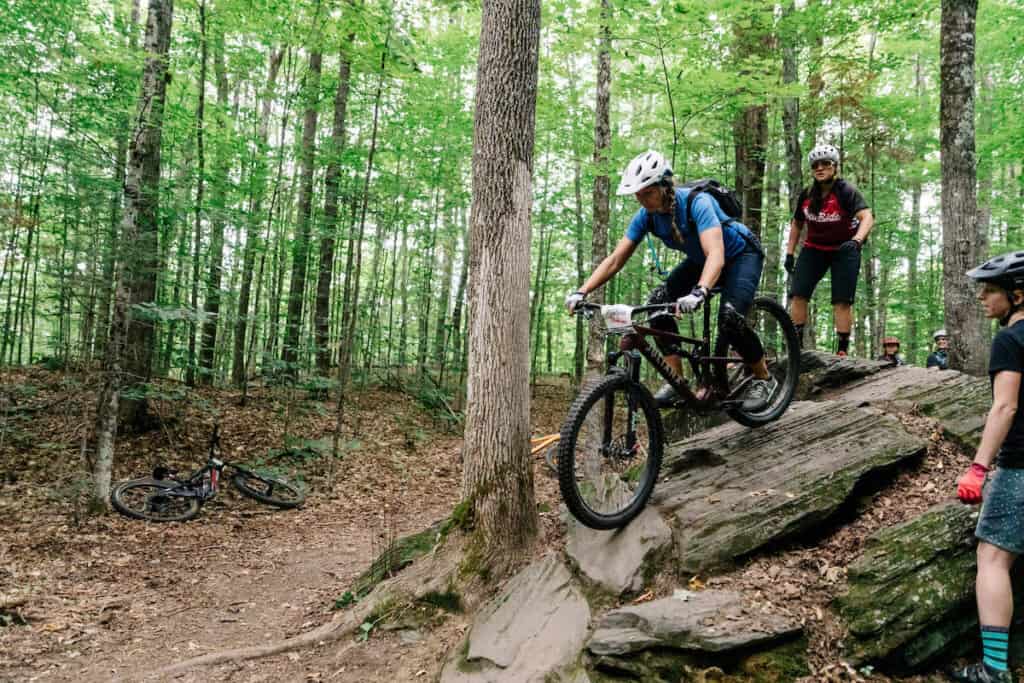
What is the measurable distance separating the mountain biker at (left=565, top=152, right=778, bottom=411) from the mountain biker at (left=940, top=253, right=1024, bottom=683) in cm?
163

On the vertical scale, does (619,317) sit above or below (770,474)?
above

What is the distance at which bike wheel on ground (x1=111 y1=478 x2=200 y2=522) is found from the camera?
842 centimetres

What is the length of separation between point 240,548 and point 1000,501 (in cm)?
836

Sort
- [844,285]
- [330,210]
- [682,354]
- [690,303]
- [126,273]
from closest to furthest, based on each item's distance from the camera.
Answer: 1. [690,303]
2. [682,354]
3. [844,285]
4. [126,273]
5. [330,210]

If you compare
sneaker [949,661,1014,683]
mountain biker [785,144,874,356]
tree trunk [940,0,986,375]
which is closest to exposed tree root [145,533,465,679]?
sneaker [949,661,1014,683]

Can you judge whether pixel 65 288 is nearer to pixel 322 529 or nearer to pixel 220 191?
pixel 220 191

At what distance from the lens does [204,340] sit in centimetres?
1421

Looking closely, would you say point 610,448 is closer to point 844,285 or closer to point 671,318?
point 671,318

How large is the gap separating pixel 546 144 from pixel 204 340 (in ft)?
37.5

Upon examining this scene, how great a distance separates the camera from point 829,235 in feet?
19.4

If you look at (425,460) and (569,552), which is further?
(425,460)

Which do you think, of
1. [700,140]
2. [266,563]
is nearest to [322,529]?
[266,563]

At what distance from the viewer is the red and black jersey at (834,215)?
5770 mm

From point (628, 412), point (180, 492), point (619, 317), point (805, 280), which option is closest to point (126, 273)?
point (180, 492)
